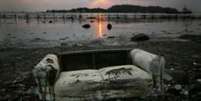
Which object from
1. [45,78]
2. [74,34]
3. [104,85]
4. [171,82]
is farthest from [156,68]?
[74,34]

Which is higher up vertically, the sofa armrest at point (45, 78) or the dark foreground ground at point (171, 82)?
the sofa armrest at point (45, 78)

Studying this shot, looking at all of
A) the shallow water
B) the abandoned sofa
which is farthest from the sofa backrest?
the shallow water

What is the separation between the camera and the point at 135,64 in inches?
180

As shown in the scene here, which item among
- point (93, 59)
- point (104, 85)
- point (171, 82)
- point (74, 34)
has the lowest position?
point (74, 34)

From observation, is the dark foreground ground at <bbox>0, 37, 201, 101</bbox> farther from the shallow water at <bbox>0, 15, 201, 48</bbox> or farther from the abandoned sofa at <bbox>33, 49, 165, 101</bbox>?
the shallow water at <bbox>0, 15, 201, 48</bbox>

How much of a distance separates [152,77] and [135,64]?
83 cm

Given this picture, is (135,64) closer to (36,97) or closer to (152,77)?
(152,77)

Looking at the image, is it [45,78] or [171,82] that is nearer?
[45,78]

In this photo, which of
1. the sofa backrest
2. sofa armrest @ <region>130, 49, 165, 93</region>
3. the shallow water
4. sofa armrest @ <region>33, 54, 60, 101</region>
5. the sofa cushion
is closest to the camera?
sofa armrest @ <region>33, 54, 60, 101</region>

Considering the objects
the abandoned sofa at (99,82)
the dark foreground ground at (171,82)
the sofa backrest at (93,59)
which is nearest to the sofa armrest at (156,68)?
the abandoned sofa at (99,82)

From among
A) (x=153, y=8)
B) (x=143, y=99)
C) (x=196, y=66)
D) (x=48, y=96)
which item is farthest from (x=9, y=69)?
(x=153, y=8)

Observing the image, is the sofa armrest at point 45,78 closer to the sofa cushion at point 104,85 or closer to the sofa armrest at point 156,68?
the sofa cushion at point 104,85

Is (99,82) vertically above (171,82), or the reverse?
(99,82)

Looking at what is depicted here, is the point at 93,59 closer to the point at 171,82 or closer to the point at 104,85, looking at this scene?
the point at 104,85
